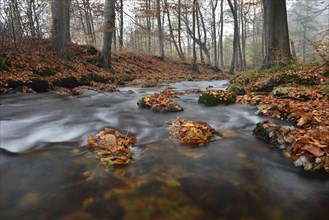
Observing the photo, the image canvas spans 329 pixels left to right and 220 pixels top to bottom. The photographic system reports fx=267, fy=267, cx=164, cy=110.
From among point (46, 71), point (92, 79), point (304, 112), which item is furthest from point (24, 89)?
point (304, 112)

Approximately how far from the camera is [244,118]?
18.8 ft

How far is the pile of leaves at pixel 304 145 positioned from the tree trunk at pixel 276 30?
302 inches

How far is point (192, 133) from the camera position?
4145 mm

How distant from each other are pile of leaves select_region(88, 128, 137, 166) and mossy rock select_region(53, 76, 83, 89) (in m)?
6.72

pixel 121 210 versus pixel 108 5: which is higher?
pixel 108 5

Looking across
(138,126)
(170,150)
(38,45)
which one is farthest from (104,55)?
(170,150)

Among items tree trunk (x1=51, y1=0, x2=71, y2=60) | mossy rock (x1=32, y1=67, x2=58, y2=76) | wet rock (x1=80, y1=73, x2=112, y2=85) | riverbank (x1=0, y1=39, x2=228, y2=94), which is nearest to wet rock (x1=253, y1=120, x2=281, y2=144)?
riverbank (x1=0, y1=39, x2=228, y2=94)

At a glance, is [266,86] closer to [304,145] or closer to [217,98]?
[217,98]

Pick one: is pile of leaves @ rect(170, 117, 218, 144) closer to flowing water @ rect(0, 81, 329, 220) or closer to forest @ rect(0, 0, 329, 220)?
forest @ rect(0, 0, 329, 220)

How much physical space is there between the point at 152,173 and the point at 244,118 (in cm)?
327

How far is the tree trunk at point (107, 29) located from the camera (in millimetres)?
13703

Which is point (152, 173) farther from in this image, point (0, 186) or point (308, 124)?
point (308, 124)

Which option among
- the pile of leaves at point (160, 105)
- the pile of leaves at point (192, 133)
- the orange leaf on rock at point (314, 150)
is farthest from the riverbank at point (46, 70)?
the orange leaf on rock at point (314, 150)

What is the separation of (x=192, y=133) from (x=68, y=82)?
314 inches
